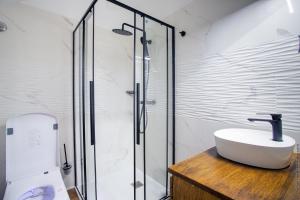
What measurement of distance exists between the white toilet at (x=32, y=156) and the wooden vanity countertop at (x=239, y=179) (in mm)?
997

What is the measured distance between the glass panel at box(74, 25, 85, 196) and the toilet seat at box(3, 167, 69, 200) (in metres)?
0.37

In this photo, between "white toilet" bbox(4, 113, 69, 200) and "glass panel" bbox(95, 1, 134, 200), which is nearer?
"white toilet" bbox(4, 113, 69, 200)

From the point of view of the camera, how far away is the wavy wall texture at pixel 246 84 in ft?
3.32

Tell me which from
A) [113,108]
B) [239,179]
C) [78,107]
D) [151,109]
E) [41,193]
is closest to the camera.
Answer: [239,179]

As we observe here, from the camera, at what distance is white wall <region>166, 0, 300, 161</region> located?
1.02m

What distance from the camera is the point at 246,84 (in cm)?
121

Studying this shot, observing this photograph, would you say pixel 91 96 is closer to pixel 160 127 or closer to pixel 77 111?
pixel 77 111

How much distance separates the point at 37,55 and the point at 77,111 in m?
0.72

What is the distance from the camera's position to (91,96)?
1365 mm

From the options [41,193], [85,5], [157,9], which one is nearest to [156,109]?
[157,9]

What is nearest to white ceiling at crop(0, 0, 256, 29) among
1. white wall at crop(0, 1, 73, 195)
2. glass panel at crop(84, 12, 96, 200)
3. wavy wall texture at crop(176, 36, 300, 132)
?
white wall at crop(0, 1, 73, 195)

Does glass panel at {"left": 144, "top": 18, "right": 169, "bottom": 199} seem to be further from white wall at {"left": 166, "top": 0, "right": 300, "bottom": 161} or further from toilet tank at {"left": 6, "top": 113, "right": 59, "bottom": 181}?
toilet tank at {"left": 6, "top": 113, "right": 59, "bottom": 181}

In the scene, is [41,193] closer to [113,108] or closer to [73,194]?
[73,194]

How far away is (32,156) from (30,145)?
4.1 inches
